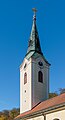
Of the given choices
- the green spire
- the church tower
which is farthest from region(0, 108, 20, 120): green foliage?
the green spire

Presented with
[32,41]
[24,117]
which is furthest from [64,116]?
[32,41]

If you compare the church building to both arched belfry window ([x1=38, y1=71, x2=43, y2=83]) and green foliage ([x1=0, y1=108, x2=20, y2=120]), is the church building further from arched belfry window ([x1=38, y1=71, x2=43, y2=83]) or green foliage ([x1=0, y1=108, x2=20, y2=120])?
green foliage ([x1=0, y1=108, x2=20, y2=120])

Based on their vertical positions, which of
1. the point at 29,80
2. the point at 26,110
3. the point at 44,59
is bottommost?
the point at 26,110

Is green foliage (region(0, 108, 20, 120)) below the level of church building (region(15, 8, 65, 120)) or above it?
above

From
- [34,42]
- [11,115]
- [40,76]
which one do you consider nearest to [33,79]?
[40,76]

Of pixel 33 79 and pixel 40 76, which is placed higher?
pixel 40 76

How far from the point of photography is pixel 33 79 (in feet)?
131

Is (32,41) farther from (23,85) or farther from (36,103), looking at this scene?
(36,103)

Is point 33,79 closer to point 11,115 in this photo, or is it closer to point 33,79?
point 33,79

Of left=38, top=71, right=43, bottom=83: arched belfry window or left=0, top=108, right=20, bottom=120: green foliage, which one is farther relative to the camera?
left=0, top=108, right=20, bottom=120: green foliage

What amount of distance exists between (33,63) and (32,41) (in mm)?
4371

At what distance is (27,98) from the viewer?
40.1m

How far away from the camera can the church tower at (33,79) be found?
1556 inches

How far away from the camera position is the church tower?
39531 mm
